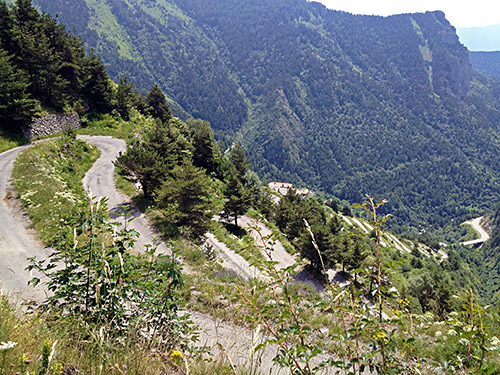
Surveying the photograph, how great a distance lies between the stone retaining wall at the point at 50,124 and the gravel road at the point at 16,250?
50.8ft

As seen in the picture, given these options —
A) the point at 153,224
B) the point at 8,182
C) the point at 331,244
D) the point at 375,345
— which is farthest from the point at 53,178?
the point at 331,244

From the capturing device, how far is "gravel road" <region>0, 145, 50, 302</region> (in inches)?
280

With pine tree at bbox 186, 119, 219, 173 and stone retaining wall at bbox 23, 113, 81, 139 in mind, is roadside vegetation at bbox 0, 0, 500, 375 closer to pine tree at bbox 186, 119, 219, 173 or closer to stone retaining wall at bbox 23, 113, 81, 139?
pine tree at bbox 186, 119, 219, 173

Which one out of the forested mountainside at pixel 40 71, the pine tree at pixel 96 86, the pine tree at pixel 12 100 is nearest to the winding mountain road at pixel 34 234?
the pine tree at pixel 12 100

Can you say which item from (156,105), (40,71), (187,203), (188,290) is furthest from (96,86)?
(188,290)

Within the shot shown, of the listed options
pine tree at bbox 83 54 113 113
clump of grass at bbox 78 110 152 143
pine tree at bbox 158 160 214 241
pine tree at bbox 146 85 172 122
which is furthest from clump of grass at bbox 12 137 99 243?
pine tree at bbox 146 85 172 122

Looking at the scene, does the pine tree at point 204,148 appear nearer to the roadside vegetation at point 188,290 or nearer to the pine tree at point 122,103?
the roadside vegetation at point 188,290

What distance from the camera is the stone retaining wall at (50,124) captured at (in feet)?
84.0

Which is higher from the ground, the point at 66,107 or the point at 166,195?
the point at 66,107

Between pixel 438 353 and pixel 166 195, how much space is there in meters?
16.0

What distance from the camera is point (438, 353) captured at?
17.5 ft

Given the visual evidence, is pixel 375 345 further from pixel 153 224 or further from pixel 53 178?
pixel 53 178

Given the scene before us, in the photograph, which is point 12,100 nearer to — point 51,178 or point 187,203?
point 51,178

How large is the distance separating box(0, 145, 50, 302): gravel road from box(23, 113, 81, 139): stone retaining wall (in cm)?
1550
